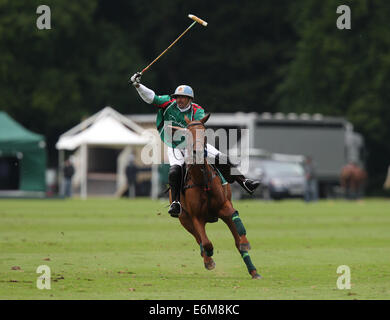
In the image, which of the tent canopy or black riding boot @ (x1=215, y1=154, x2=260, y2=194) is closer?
black riding boot @ (x1=215, y1=154, x2=260, y2=194)

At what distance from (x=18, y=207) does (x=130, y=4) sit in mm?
33391

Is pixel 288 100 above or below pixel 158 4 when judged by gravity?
below

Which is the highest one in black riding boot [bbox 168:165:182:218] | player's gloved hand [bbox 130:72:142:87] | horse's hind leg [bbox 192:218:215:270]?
player's gloved hand [bbox 130:72:142:87]

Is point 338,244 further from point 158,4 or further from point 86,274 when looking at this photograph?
point 158,4

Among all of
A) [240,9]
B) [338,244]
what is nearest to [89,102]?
[240,9]

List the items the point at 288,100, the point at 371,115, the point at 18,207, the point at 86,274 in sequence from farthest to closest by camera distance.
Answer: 1. the point at 288,100
2. the point at 371,115
3. the point at 18,207
4. the point at 86,274

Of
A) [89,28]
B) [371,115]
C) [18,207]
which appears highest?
[89,28]

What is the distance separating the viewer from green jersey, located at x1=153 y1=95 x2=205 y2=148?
45.8 feet

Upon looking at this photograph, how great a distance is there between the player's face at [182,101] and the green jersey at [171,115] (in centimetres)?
9

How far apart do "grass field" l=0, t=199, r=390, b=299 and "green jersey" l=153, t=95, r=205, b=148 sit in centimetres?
108

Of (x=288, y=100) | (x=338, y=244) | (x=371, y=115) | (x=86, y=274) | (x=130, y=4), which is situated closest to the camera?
(x=86, y=274)

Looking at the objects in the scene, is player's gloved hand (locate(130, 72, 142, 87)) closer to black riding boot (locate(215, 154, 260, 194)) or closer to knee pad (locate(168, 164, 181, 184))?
knee pad (locate(168, 164, 181, 184))

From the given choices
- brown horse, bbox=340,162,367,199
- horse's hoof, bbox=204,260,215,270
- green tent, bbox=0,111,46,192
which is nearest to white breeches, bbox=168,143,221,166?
horse's hoof, bbox=204,260,215,270
